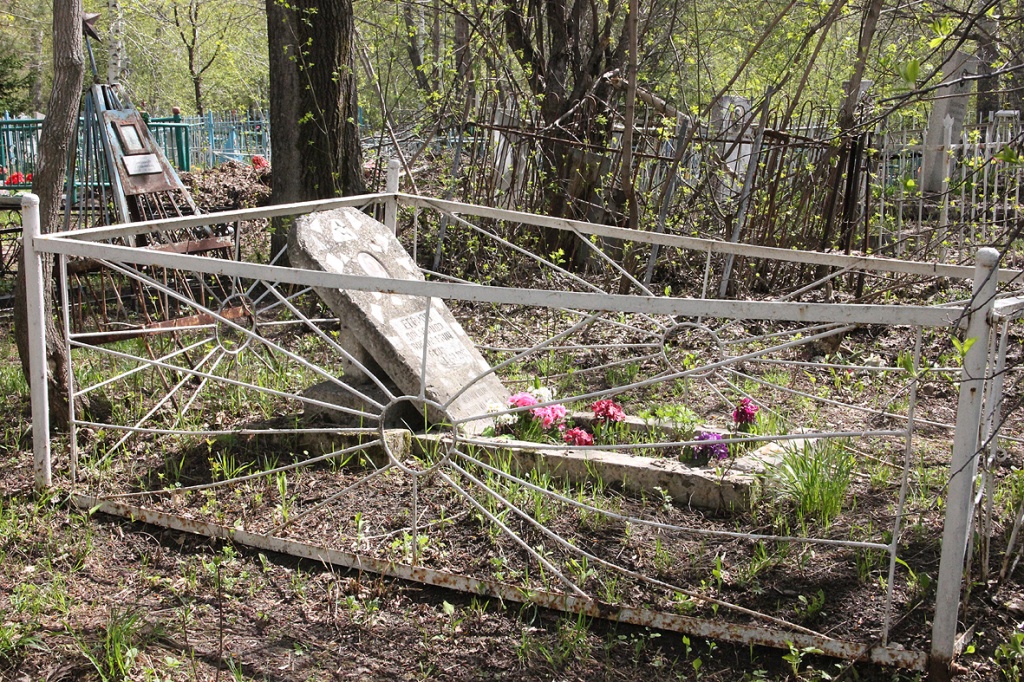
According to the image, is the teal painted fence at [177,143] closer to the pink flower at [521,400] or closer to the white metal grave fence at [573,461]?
the white metal grave fence at [573,461]

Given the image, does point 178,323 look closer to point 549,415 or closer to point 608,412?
point 549,415

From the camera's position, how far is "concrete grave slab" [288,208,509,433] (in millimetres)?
4262

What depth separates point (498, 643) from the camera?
112 inches

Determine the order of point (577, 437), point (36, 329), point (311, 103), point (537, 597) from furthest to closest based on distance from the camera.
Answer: point (311, 103)
point (577, 437)
point (36, 329)
point (537, 597)

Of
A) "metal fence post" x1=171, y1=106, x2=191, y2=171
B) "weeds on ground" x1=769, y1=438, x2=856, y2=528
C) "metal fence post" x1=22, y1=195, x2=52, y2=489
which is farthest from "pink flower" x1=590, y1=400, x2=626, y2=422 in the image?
"metal fence post" x1=171, y1=106, x2=191, y2=171

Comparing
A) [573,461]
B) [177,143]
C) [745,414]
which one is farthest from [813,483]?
[177,143]

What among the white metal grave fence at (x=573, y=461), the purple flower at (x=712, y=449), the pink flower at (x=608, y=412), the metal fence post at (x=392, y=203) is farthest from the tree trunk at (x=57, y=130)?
the purple flower at (x=712, y=449)

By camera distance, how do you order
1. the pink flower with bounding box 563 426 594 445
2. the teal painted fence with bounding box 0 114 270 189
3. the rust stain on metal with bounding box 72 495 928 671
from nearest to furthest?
1. the rust stain on metal with bounding box 72 495 928 671
2. the pink flower with bounding box 563 426 594 445
3. the teal painted fence with bounding box 0 114 270 189

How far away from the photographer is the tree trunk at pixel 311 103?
6887 millimetres

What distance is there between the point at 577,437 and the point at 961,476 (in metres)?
1.76

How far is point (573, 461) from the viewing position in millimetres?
3752

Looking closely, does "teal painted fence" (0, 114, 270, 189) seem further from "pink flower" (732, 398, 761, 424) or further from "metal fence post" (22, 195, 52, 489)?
"pink flower" (732, 398, 761, 424)

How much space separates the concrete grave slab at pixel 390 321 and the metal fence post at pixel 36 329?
112 cm

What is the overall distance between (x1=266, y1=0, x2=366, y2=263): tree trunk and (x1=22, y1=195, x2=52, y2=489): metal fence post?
3245 millimetres
